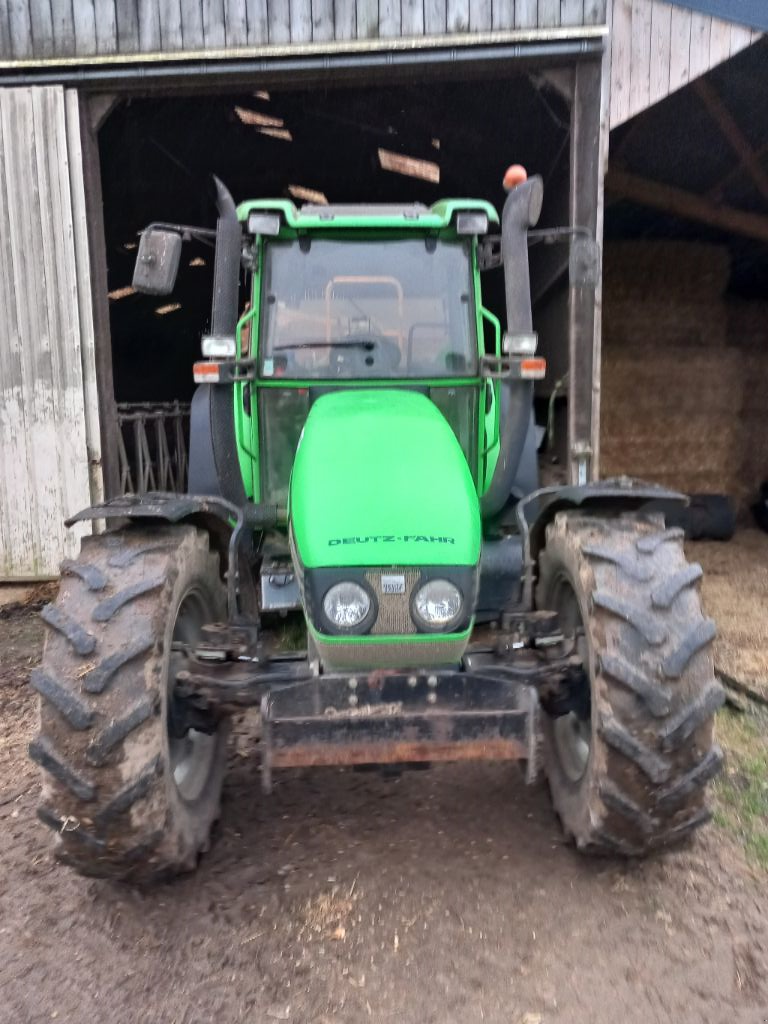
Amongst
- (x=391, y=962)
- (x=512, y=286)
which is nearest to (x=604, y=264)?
(x=512, y=286)

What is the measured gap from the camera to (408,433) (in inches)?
108

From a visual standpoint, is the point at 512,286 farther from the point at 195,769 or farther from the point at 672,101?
the point at 672,101

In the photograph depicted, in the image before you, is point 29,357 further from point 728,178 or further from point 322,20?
point 728,178

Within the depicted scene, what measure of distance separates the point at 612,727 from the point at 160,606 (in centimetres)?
129

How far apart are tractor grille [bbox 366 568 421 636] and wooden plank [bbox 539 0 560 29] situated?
4.39m

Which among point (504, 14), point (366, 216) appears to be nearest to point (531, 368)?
point (366, 216)

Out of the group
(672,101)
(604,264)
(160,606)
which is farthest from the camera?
(604,264)

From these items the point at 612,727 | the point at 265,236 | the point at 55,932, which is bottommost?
the point at 55,932

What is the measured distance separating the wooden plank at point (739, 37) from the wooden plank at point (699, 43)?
0.14 meters

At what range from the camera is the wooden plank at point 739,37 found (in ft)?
16.6

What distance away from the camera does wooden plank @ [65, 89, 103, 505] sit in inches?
220

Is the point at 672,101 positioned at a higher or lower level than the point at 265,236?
higher

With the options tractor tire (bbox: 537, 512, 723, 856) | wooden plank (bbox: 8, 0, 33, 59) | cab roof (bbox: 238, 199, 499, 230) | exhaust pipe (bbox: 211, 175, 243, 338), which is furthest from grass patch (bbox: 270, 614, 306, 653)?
wooden plank (bbox: 8, 0, 33, 59)

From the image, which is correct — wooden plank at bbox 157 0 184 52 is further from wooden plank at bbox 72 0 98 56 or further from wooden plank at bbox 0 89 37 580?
wooden plank at bbox 0 89 37 580
